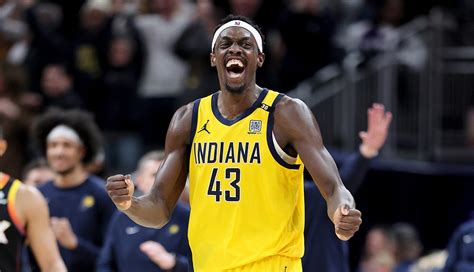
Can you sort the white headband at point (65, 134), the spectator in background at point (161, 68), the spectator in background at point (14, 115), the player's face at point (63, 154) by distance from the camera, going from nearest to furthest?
the player's face at point (63, 154)
the white headband at point (65, 134)
the spectator in background at point (14, 115)
the spectator in background at point (161, 68)

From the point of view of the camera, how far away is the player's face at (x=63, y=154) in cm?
984

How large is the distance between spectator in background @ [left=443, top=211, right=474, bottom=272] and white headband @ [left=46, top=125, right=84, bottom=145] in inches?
134

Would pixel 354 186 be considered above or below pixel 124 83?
below

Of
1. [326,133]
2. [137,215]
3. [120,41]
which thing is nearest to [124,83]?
[120,41]

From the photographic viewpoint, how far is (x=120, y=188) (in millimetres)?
6312

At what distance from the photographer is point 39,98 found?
14.0m

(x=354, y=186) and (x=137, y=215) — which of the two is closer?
(x=137, y=215)

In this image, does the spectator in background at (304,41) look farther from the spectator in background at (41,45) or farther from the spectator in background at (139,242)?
the spectator in background at (139,242)

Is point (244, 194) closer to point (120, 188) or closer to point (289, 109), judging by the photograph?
point (289, 109)

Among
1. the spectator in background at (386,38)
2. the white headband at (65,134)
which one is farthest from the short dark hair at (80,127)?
the spectator in background at (386,38)

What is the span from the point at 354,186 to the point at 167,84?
18.3ft

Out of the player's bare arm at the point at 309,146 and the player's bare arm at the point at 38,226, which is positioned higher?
the player's bare arm at the point at 309,146

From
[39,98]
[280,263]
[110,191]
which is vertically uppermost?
[39,98]

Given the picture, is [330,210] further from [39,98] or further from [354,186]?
[39,98]
